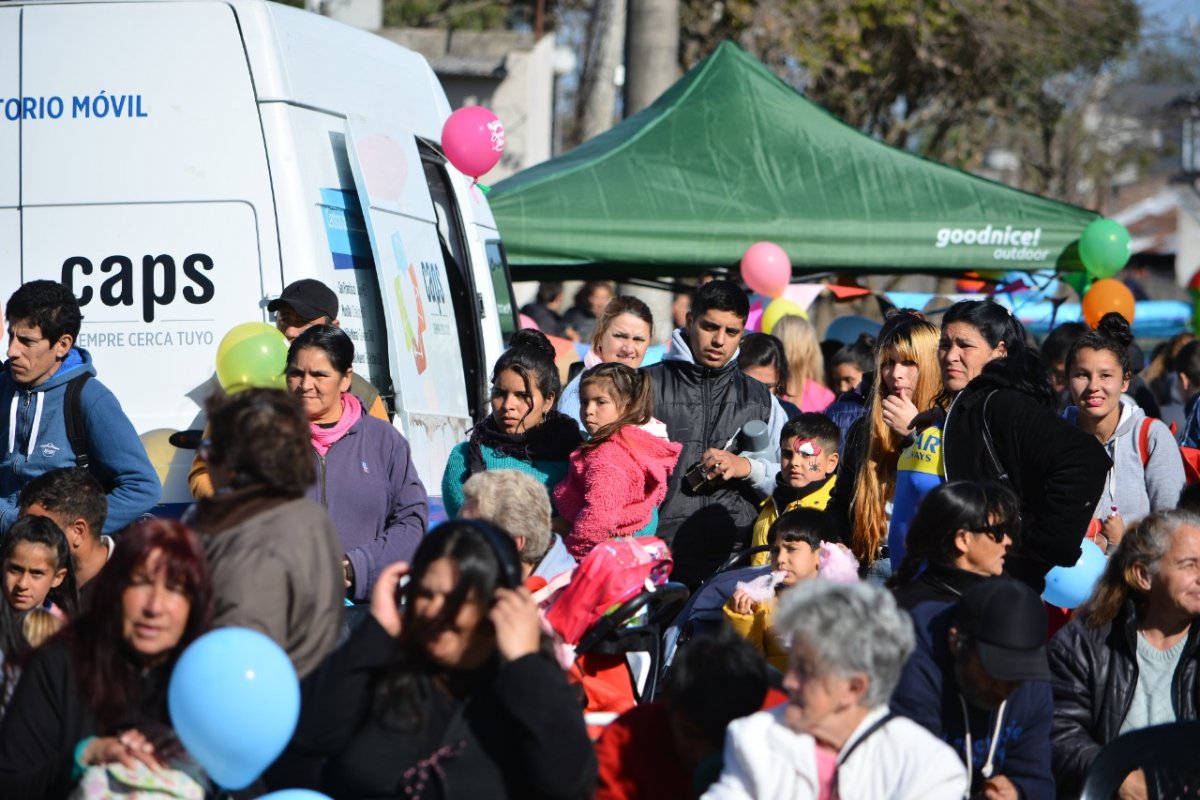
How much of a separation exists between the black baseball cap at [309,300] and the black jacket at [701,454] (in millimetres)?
1253

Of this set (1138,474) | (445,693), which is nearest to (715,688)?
(445,693)

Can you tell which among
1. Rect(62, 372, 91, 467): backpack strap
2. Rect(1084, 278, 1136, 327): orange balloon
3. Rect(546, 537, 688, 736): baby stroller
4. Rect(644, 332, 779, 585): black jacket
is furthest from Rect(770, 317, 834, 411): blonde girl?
Rect(62, 372, 91, 467): backpack strap

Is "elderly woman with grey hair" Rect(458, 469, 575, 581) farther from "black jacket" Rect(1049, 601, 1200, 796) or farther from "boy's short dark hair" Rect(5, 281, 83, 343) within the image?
"boy's short dark hair" Rect(5, 281, 83, 343)

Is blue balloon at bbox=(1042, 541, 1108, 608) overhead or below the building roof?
below

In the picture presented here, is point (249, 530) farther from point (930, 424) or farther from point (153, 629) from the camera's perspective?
point (930, 424)

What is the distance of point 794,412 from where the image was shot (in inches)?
307

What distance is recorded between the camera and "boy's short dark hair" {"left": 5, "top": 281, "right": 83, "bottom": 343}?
Answer: 5801mm

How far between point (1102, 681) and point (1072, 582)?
0.98m

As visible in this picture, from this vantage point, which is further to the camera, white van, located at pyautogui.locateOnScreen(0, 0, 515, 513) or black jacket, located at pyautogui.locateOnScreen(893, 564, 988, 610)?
white van, located at pyautogui.locateOnScreen(0, 0, 515, 513)

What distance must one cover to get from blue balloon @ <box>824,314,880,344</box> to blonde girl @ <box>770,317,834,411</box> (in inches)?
108

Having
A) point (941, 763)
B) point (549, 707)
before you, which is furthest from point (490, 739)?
point (941, 763)

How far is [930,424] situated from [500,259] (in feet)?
12.9

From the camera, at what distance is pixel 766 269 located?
35.0 feet

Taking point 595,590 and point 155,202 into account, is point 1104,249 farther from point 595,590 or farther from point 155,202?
point 595,590
